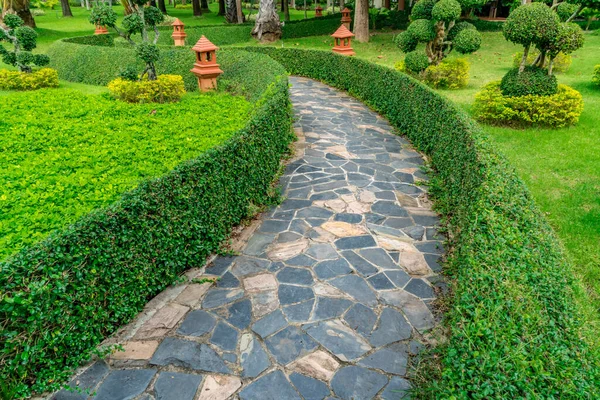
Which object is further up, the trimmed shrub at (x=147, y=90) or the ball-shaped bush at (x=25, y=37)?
the ball-shaped bush at (x=25, y=37)

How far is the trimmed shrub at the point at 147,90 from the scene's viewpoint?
1288cm

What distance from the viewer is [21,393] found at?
12.0 feet

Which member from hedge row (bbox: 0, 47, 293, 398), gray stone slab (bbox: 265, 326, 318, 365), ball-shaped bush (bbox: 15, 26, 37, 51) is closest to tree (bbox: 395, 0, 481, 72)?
hedge row (bbox: 0, 47, 293, 398)

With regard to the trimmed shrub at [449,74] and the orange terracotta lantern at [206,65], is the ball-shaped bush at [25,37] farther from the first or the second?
the trimmed shrub at [449,74]

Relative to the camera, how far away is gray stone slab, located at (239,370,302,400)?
3.91 meters

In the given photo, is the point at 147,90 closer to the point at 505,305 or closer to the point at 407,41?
the point at 407,41

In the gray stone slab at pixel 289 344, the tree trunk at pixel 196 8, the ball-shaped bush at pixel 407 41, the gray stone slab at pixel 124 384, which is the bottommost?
the gray stone slab at pixel 289 344

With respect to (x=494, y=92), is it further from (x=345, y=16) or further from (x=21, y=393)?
(x=345, y=16)

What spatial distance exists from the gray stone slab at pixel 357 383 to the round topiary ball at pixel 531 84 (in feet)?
31.9

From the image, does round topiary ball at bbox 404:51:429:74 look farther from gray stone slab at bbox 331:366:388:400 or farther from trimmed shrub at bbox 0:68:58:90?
gray stone slab at bbox 331:366:388:400

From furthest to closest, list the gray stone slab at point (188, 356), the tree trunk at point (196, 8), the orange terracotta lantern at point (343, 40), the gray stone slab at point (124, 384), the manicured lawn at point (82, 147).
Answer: the tree trunk at point (196, 8) < the orange terracotta lantern at point (343, 40) < the manicured lawn at point (82, 147) < the gray stone slab at point (188, 356) < the gray stone slab at point (124, 384)

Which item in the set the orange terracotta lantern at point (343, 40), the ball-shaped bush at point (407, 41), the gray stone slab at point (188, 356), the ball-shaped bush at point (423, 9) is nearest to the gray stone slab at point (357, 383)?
the gray stone slab at point (188, 356)

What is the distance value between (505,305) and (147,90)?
12.1 m

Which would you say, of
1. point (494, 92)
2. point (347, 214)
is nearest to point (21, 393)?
point (347, 214)
